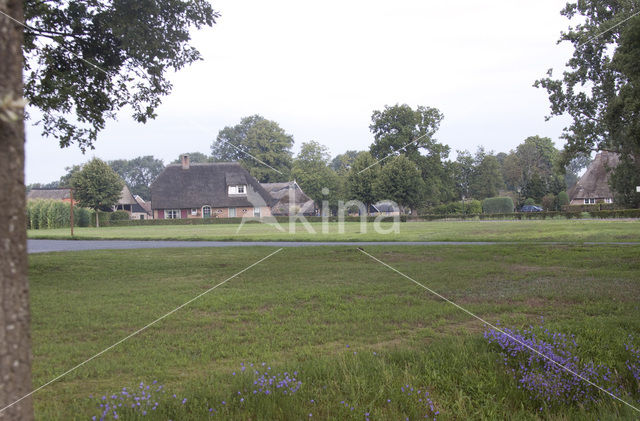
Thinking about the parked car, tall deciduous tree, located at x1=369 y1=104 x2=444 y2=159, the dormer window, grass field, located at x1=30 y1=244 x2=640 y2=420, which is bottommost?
grass field, located at x1=30 y1=244 x2=640 y2=420

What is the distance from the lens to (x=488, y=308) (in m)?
7.70

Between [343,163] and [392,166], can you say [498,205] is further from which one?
[343,163]

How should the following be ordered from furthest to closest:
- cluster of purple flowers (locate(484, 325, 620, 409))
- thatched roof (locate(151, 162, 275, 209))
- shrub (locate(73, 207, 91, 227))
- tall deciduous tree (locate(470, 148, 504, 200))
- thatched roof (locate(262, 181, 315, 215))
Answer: shrub (locate(73, 207, 91, 227))
tall deciduous tree (locate(470, 148, 504, 200))
thatched roof (locate(151, 162, 275, 209))
thatched roof (locate(262, 181, 315, 215))
cluster of purple flowers (locate(484, 325, 620, 409))

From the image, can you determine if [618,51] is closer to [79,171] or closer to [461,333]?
[461,333]

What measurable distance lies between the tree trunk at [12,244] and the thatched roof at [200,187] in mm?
15526

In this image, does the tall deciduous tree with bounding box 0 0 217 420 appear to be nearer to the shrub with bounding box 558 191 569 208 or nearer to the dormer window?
the dormer window

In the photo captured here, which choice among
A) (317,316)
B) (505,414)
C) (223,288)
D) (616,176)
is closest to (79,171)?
(223,288)

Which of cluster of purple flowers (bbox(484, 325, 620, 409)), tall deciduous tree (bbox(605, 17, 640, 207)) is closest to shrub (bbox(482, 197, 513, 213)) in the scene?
tall deciduous tree (bbox(605, 17, 640, 207))

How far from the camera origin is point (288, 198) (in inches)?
820

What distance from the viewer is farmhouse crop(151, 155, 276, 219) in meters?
19.5

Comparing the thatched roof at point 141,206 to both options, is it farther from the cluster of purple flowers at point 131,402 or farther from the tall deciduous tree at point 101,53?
the cluster of purple flowers at point 131,402

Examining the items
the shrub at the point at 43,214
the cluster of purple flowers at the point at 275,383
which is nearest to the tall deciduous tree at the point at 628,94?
the cluster of purple flowers at the point at 275,383

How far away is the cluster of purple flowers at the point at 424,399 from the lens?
412 cm

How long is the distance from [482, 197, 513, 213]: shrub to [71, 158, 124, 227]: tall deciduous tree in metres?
29.9
